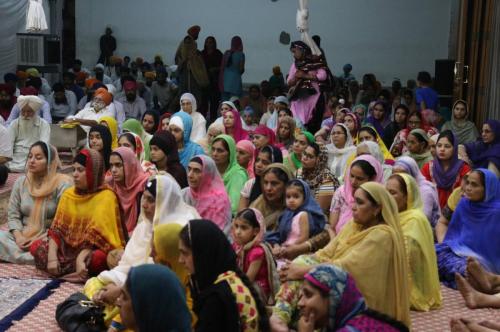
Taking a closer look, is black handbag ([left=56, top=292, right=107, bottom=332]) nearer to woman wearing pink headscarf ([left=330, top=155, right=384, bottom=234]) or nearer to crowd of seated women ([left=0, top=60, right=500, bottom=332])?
crowd of seated women ([left=0, top=60, right=500, bottom=332])

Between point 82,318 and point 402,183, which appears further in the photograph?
point 402,183

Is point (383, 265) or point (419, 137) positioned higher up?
point (419, 137)

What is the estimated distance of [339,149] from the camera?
6.96 metres

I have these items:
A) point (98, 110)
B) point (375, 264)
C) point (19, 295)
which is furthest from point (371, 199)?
point (98, 110)

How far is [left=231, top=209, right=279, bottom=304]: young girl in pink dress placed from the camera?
4.01 meters

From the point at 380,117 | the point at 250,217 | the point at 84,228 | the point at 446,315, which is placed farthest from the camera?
the point at 380,117

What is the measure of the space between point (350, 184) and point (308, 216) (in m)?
0.48

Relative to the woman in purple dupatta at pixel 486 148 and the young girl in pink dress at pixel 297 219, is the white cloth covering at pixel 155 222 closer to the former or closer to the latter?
the young girl in pink dress at pixel 297 219

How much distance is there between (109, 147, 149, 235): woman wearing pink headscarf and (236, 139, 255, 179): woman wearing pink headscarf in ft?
3.60

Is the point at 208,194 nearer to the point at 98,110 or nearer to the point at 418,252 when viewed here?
the point at 418,252

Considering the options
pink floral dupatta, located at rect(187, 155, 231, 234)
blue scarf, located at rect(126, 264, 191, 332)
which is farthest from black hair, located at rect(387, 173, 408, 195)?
blue scarf, located at rect(126, 264, 191, 332)

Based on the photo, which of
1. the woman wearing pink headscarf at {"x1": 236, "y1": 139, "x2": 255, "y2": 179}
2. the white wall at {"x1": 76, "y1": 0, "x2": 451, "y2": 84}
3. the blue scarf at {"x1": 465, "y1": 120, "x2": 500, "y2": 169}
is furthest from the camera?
the white wall at {"x1": 76, "y1": 0, "x2": 451, "y2": 84}

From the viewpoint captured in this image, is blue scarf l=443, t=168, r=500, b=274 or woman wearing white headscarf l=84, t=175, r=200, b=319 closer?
woman wearing white headscarf l=84, t=175, r=200, b=319

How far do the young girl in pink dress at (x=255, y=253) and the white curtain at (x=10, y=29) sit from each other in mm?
9565
